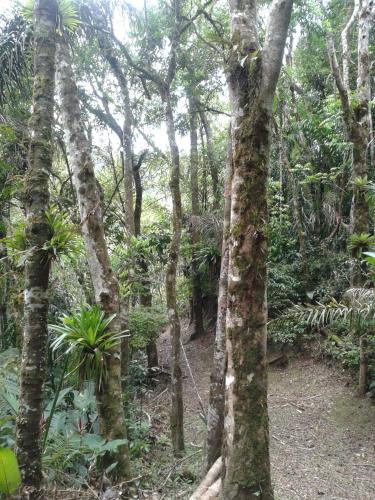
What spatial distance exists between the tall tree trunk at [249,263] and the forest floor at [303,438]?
2.19m

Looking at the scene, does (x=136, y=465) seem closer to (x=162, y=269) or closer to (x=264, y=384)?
(x=264, y=384)

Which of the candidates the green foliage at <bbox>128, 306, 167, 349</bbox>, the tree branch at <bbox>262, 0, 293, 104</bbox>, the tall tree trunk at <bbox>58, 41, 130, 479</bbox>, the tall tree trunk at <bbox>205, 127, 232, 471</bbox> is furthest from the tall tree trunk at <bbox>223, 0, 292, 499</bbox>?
the green foliage at <bbox>128, 306, 167, 349</bbox>

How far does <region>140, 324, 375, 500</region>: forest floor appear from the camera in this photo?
5121 millimetres

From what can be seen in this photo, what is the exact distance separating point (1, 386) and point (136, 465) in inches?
85.8

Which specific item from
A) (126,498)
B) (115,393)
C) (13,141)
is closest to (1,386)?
(115,393)

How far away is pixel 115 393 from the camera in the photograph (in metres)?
4.03

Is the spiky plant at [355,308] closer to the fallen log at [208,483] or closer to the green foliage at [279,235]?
the fallen log at [208,483]

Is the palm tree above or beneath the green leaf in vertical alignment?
above

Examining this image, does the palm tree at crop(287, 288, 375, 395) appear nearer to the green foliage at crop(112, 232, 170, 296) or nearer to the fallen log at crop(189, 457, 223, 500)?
the fallen log at crop(189, 457, 223, 500)

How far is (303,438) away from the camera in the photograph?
269 inches

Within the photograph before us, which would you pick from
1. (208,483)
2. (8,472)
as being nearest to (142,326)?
(208,483)

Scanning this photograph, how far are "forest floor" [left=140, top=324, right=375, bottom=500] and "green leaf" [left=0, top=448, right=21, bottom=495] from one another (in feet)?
6.35

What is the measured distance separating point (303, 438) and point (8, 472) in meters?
5.62

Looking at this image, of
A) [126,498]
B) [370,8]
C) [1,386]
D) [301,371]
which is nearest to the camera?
[126,498]
